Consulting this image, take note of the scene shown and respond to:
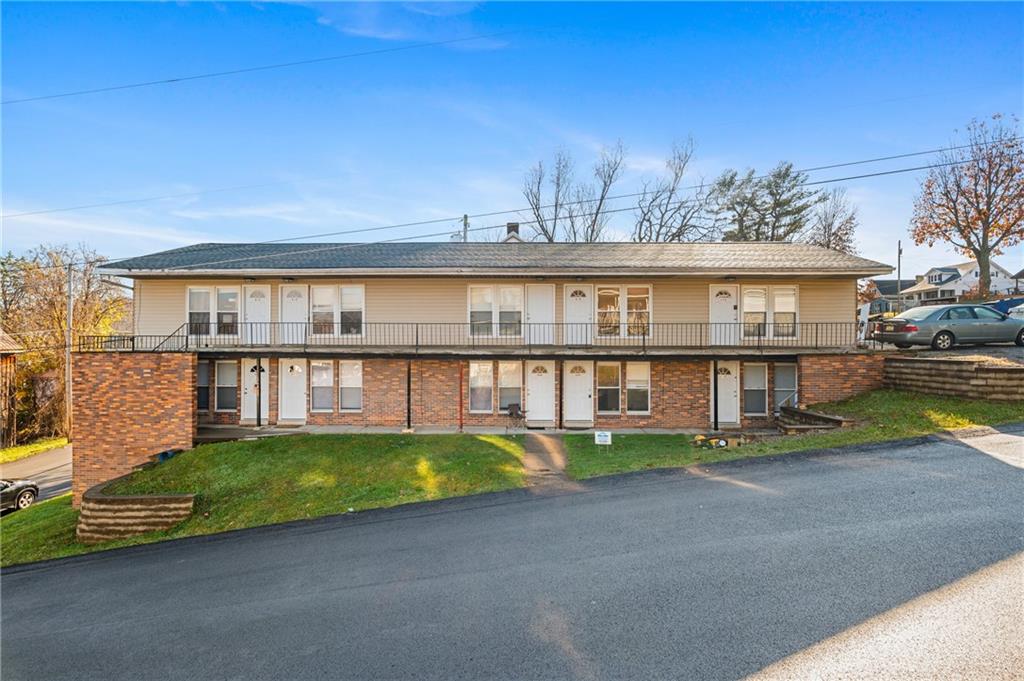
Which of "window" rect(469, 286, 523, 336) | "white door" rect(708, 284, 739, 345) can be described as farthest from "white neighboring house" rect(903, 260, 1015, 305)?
"window" rect(469, 286, 523, 336)

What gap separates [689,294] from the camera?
1560cm

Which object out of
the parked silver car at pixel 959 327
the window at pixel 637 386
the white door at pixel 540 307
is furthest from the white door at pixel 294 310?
the parked silver car at pixel 959 327

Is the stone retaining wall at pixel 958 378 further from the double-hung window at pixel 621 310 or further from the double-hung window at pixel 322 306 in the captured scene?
the double-hung window at pixel 322 306

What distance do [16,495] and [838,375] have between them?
27458mm

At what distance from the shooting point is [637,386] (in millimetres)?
15578

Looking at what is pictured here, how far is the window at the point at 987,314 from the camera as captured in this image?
14.4 meters

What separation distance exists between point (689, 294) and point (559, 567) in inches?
480

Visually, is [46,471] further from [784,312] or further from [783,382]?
[784,312]

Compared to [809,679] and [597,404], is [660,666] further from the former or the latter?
[597,404]

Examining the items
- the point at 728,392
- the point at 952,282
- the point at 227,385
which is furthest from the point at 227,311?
the point at 952,282

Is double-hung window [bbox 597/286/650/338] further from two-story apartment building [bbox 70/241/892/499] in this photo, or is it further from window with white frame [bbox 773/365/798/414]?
window with white frame [bbox 773/365/798/414]

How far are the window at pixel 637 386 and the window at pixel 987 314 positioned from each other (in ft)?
33.5

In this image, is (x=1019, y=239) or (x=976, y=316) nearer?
(x=976, y=316)

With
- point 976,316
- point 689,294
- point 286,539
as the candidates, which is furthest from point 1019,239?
point 286,539
